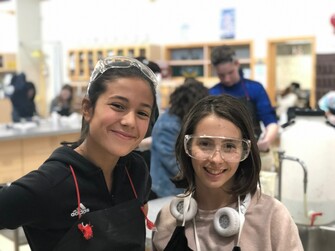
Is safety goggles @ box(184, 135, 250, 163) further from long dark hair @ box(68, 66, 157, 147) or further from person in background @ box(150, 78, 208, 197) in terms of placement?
person in background @ box(150, 78, 208, 197)

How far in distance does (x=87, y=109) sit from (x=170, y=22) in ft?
25.4

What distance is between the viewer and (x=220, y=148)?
1.28m

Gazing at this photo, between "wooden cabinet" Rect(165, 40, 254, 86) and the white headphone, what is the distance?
641 centimetres

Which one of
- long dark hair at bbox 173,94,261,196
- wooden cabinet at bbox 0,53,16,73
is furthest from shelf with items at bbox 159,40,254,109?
long dark hair at bbox 173,94,261,196

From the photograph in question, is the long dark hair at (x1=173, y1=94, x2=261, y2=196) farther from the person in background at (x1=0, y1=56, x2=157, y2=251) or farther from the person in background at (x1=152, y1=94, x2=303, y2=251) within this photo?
the person in background at (x1=0, y1=56, x2=157, y2=251)

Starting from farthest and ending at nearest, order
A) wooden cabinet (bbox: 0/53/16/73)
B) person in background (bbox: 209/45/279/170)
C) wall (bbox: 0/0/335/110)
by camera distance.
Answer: wooden cabinet (bbox: 0/53/16/73) < wall (bbox: 0/0/335/110) < person in background (bbox: 209/45/279/170)

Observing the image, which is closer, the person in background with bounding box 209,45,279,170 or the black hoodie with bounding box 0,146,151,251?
the black hoodie with bounding box 0,146,151,251

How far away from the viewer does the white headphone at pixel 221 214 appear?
1233 millimetres

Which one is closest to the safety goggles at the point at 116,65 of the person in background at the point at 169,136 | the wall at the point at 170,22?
the person in background at the point at 169,136

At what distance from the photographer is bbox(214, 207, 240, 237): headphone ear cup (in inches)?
48.4

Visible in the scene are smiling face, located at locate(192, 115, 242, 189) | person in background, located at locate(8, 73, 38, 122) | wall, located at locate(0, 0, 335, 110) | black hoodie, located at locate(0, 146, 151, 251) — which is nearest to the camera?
black hoodie, located at locate(0, 146, 151, 251)

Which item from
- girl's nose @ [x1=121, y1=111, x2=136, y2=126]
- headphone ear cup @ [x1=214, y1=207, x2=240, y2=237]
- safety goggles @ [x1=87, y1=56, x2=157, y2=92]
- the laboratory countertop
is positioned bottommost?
the laboratory countertop

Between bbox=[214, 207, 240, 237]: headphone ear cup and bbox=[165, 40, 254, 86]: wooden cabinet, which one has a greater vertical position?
bbox=[165, 40, 254, 86]: wooden cabinet

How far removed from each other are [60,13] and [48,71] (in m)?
1.49
